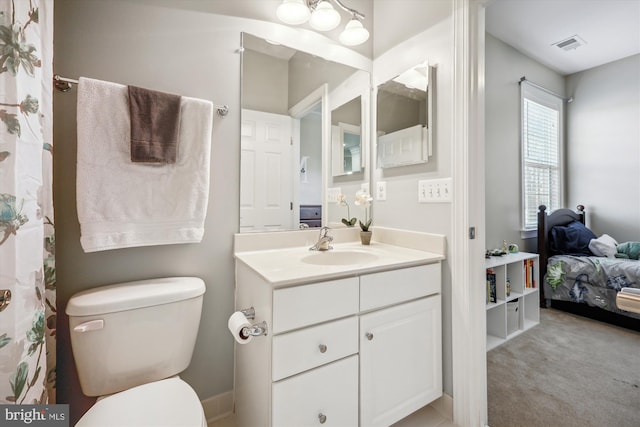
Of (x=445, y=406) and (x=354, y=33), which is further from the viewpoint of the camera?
(x=354, y=33)

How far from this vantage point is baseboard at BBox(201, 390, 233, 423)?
128 cm

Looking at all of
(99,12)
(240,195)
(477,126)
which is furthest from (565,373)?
(99,12)

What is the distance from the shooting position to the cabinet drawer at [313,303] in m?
0.90

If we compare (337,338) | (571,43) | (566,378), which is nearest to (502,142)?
(571,43)

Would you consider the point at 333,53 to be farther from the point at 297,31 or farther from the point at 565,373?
the point at 565,373

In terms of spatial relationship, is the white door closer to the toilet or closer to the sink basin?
the sink basin

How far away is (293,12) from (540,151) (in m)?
3.35

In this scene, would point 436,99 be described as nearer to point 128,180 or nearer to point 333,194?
point 333,194

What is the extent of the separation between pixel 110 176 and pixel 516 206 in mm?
3464

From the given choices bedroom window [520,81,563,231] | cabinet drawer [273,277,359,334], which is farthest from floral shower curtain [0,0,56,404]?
bedroom window [520,81,563,231]

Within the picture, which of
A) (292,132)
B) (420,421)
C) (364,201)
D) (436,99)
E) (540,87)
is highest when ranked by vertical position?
(540,87)

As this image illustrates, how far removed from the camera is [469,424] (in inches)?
48.2

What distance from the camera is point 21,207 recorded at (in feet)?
2.02

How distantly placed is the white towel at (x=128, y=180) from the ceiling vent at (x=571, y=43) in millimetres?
3659
